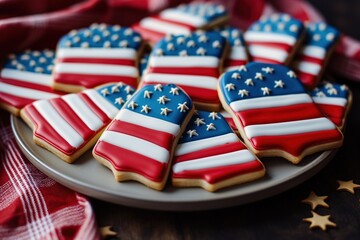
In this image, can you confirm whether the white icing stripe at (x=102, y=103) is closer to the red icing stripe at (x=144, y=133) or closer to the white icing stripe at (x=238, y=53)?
the red icing stripe at (x=144, y=133)

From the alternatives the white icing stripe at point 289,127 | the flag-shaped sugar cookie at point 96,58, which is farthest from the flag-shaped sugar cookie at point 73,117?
the white icing stripe at point 289,127

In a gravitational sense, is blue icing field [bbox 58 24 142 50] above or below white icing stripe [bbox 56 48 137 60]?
above

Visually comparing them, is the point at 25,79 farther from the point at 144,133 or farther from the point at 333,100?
the point at 333,100

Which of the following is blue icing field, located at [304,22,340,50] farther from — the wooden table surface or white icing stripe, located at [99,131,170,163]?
white icing stripe, located at [99,131,170,163]

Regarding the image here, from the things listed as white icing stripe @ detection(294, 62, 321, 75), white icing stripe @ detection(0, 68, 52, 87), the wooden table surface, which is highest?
white icing stripe @ detection(294, 62, 321, 75)

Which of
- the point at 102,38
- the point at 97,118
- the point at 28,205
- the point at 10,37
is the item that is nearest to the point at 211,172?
the point at 97,118

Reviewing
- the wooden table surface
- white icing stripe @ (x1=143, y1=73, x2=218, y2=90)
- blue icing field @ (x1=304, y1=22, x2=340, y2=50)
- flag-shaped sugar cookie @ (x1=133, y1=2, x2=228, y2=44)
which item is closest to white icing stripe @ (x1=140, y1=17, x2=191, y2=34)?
flag-shaped sugar cookie @ (x1=133, y1=2, x2=228, y2=44)

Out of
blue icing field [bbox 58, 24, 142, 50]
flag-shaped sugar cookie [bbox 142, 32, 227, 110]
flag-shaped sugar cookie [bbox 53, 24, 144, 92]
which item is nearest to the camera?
flag-shaped sugar cookie [bbox 142, 32, 227, 110]
